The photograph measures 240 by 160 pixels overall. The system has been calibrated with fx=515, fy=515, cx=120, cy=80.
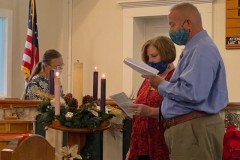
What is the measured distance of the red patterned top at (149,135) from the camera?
2.60 metres

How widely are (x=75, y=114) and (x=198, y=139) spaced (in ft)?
1.92

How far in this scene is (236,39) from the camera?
639cm

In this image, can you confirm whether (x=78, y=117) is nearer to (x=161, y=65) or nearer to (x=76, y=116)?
(x=76, y=116)

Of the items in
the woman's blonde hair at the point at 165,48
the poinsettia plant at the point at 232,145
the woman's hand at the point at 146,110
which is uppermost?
the woman's blonde hair at the point at 165,48

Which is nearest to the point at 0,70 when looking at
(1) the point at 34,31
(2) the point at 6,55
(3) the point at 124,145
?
(2) the point at 6,55

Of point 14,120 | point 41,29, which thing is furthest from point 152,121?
point 41,29

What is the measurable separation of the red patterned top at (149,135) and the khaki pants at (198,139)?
8.5 inches

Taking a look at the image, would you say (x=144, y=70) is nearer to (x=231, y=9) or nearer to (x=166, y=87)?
(x=166, y=87)

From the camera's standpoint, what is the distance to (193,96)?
7.34 feet

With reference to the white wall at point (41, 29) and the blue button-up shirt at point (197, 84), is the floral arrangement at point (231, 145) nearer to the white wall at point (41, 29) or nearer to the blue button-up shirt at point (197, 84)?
the blue button-up shirt at point (197, 84)

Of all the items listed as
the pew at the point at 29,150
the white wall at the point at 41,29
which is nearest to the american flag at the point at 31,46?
the white wall at the point at 41,29

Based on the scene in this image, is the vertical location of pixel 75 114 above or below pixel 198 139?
above

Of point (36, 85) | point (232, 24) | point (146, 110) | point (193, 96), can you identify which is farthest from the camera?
point (232, 24)

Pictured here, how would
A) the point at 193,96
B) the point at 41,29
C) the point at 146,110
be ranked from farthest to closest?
the point at 41,29 → the point at 146,110 → the point at 193,96
